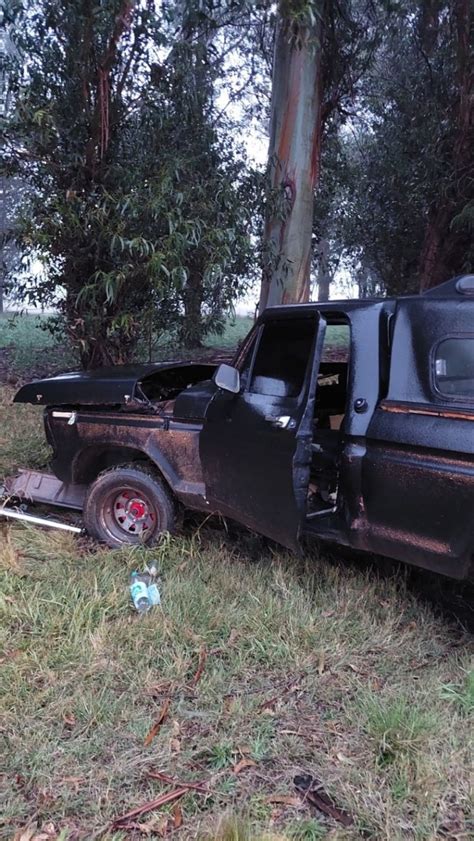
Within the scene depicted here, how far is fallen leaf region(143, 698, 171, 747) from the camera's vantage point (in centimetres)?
257

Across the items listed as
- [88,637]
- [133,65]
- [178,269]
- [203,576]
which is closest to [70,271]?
[178,269]

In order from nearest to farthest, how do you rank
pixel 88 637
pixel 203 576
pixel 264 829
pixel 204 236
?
pixel 264 829, pixel 88 637, pixel 203 576, pixel 204 236

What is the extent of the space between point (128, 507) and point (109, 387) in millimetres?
913

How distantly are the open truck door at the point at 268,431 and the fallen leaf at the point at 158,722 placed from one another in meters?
1.11

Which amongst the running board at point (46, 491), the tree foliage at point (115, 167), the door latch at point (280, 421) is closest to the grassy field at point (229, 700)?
the running board at point (46, 491)

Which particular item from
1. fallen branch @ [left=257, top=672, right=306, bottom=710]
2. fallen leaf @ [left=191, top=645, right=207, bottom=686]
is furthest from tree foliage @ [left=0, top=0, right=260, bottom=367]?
A: fallen branch @ [left=257, top=672, right=306, bottom=710]

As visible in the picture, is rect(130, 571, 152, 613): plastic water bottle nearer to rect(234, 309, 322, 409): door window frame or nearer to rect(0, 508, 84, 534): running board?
rect(0, 508, 84, 534): running board

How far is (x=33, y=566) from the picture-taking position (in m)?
4.00

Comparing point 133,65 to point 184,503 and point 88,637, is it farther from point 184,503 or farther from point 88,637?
point 88,637

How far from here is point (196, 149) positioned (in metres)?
7.21

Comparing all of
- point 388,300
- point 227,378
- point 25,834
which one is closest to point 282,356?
point 227,378

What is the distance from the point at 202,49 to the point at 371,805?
684cm

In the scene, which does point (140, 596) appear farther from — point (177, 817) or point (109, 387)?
point (109, 387)

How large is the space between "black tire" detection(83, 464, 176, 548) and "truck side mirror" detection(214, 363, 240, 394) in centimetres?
104
